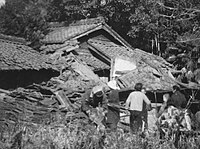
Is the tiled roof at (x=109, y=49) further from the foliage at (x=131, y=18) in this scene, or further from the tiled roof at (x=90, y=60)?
the foliage at (x=131, y=18)

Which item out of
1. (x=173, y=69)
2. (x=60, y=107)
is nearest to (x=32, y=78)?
(x=60, y=107)

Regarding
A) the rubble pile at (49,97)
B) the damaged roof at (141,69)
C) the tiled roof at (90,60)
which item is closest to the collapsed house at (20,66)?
the rubble pile at (49,97)

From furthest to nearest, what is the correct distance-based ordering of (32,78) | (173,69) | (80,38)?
(80,38)
(173,69)
(32,78)

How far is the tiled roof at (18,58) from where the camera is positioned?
43.5 ft

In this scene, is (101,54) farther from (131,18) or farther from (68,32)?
(131,18)

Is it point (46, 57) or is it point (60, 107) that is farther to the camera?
point (46, 57)

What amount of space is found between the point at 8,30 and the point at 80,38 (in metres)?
4.19

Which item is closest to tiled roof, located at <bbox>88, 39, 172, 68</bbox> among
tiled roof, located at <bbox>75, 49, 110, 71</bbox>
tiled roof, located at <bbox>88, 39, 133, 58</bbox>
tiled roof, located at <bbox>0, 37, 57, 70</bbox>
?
tiled roof, located at <bbox>88, 39, 133, 58</bbox>

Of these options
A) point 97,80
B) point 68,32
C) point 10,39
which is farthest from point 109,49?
point 10,39

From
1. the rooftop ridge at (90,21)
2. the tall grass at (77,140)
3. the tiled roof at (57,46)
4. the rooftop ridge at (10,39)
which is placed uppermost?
the rooftop ridge at (90,21)

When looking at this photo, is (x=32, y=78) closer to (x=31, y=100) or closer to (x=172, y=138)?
(x=31, y=100)

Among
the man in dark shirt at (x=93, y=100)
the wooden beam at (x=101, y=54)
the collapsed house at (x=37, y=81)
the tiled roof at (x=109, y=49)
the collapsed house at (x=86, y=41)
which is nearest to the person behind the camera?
the man in dark shirt at (x=93, y=100)

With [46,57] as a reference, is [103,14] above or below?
above

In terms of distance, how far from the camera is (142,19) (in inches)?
910
